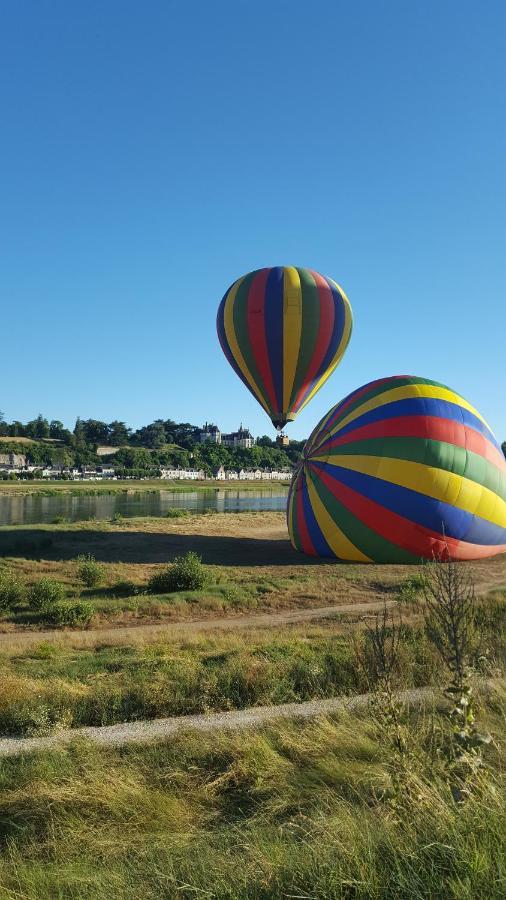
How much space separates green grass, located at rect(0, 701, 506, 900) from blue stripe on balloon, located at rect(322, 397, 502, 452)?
16277 millimetres

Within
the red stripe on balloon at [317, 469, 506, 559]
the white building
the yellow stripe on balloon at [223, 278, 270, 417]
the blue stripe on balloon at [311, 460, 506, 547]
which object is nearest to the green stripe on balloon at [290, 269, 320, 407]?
the yellow stripe on balloon at [223, 278, 270, 417]

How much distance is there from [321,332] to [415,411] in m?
11.3

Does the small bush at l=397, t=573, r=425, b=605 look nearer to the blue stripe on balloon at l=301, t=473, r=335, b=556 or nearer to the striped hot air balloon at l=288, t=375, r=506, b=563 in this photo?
the striped hot air balloon at l=288, t=375, r=506, b=563

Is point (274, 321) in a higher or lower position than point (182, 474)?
higher

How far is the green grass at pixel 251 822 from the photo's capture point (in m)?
3.27

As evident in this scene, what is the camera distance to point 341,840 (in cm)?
376

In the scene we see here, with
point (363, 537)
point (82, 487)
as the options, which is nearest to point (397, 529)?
point (363, 537)

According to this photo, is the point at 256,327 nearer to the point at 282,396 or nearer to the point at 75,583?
the point at 282,396

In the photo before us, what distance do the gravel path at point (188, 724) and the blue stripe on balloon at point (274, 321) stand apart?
2480 centimetres

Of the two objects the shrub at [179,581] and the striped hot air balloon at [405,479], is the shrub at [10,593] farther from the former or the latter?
the striped hot air balloon at [405,479]

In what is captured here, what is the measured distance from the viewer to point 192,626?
15.7 m

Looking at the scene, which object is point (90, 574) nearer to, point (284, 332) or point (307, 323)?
point (284, 332)

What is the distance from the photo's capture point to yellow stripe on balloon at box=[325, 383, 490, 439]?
74.1 ft

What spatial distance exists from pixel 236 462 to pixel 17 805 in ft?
630
